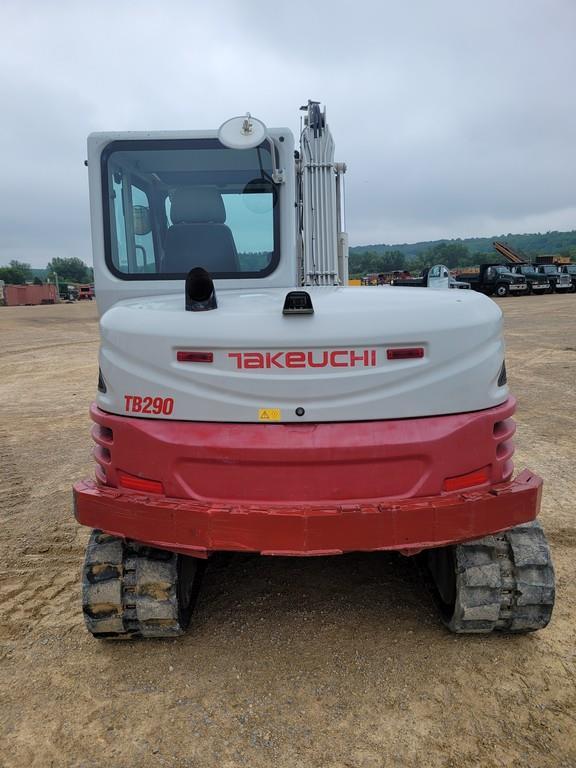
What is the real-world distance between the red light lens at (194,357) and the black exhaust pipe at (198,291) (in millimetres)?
→ 239

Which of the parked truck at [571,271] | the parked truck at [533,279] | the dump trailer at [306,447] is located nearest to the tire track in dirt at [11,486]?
the dump trailer at [306,447]

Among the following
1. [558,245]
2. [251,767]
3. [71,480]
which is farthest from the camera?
[558,245]

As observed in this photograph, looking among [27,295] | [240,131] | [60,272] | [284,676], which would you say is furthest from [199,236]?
Result: [60,272]

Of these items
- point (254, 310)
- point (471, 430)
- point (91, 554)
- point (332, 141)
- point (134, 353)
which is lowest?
point (91, 554)

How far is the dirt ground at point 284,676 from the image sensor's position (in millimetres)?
2248

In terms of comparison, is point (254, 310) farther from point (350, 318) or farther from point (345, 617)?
point (345, 617)

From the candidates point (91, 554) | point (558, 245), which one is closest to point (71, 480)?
point (91, 554)

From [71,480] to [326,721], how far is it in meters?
3.57

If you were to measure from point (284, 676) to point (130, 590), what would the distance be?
0.81 m

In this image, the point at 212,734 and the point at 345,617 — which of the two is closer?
the point at 212,734

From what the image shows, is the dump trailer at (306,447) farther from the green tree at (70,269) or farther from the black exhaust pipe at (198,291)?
→ the green tree at (70,269)

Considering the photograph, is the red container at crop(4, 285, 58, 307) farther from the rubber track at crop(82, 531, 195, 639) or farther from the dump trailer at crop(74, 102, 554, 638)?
the dump trailer at crop(74, 102, 554, 638)

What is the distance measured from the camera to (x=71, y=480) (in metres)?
5.23

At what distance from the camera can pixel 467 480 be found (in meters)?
2.48
